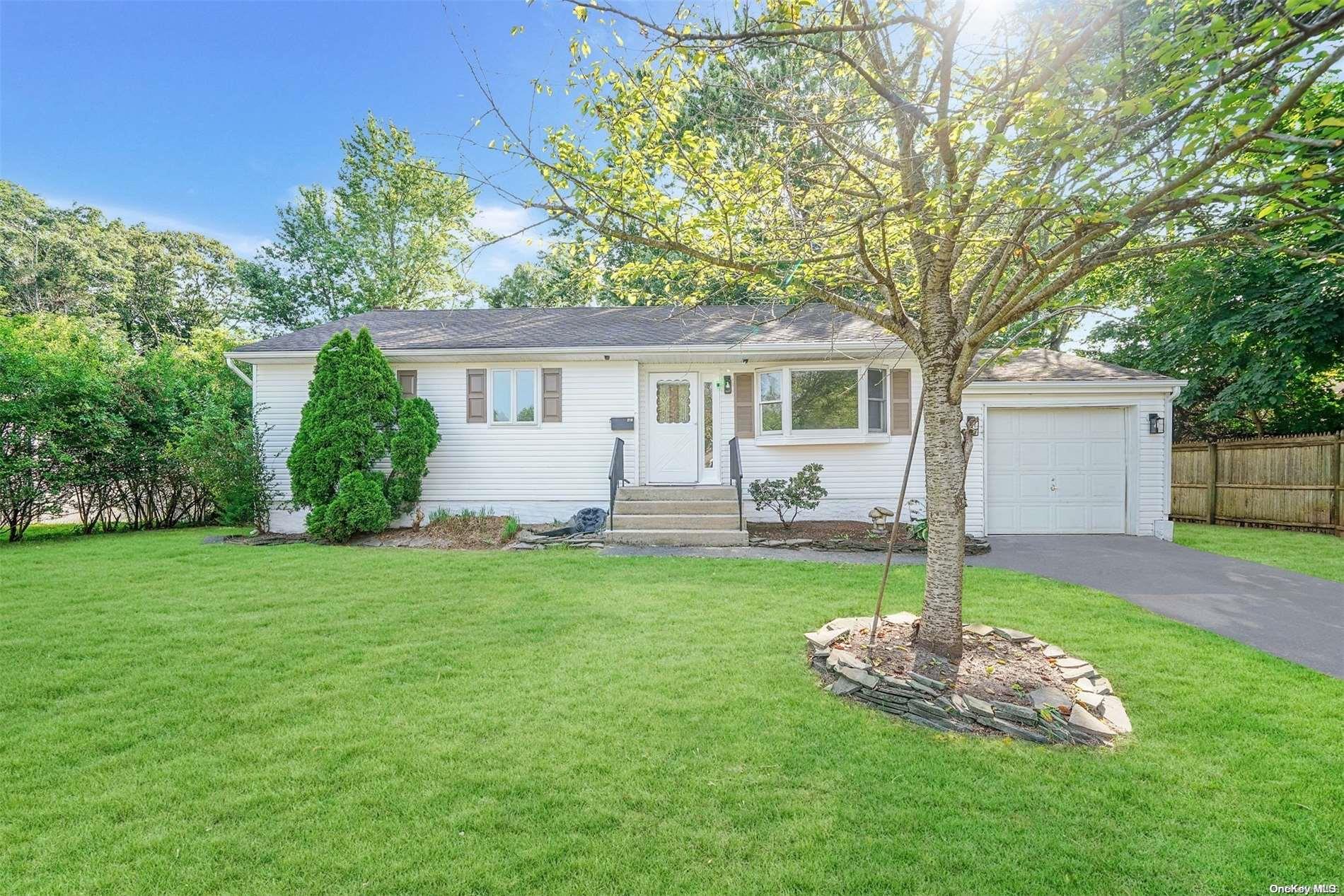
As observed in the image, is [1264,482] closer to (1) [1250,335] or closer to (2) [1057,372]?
(1) [1250,335]

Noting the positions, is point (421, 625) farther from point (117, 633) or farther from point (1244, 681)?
point (1244, 681)

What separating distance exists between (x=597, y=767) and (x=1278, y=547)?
11461 mm

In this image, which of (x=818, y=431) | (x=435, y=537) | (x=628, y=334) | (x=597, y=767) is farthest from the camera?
(x=628, y=334)

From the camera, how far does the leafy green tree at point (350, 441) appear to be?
8.29m

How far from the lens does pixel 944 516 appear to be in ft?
12.0

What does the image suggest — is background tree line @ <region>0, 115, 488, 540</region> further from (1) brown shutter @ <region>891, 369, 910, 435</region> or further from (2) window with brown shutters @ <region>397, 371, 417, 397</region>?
(1) brown shutter @ <region>891, 369, 910, 435</region>

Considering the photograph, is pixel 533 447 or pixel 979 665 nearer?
pixel 979 665

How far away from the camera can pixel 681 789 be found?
2391 millimetres

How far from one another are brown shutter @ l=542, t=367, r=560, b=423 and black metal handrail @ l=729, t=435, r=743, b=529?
3133 millimetres

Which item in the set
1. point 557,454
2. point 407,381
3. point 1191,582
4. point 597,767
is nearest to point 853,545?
point 1191,582

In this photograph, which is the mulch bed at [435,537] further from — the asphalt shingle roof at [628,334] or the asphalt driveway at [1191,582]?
the asphalt shingle roof at [628,334]

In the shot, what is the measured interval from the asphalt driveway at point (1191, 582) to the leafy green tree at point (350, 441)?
3888 mm

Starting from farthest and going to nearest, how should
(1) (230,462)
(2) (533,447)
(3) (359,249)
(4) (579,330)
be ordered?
(3) (359,249) < (4) (579,330) < (2) (533,447) < (1) (230,462)

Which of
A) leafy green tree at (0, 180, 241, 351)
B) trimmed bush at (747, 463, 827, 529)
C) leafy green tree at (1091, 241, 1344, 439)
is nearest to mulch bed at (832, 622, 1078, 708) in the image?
trimmed bush at (747, 463, 827, 529)
